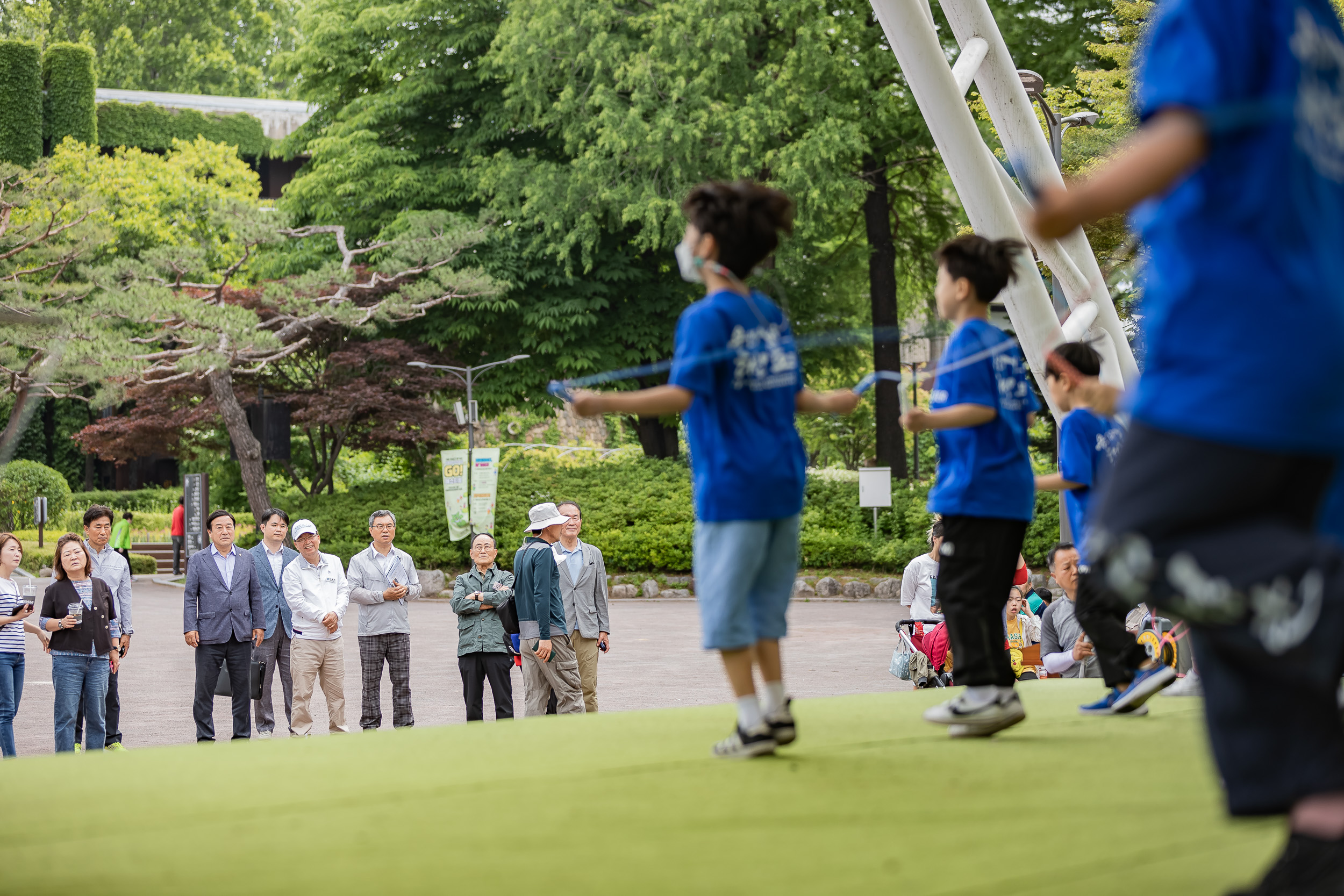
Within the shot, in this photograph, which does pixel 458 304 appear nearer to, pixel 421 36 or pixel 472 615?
pixel 421 36

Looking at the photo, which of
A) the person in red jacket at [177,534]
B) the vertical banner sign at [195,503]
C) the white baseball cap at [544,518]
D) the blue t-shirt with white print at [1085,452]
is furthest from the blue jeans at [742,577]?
the person in red jacket at [177,534]

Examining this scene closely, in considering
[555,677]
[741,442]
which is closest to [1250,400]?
[741,442]

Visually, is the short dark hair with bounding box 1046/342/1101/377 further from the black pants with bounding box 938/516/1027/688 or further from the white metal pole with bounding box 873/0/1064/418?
the black pants with bounding box 938/516/1027/688

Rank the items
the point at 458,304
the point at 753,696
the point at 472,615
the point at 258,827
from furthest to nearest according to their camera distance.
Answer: the point at 458,304
the point at 472,615
the point at 753,696
the point at 258,827

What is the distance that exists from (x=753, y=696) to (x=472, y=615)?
6.30 m

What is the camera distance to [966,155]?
6348mm

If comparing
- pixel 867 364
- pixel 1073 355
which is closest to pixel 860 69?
pixel 867 364

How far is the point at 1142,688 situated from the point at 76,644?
23.8 feet

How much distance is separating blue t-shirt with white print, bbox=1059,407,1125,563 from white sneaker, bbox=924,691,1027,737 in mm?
802

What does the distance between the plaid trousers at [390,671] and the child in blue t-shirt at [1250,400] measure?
822 cm

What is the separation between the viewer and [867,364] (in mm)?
34312

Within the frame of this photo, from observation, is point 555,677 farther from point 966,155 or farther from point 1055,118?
point 1055,118

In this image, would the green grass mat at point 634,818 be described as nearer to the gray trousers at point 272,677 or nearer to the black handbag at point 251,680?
the black handbag at point 251,680

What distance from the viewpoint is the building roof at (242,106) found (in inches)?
1810
